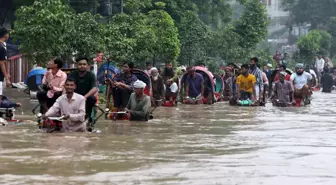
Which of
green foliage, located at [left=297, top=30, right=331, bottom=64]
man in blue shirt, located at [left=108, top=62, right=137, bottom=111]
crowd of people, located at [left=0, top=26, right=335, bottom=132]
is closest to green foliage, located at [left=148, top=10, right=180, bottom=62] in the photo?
crowd of people, located at [left=0, top=26, right=335, bottom=132]

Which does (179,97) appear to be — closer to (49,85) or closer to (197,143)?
(49,85)

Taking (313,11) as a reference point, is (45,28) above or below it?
below

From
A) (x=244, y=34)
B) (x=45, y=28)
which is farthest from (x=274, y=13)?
(x=45, y=28)

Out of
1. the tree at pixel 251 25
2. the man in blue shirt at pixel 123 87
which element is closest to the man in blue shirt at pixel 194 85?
the man in blue shirt at pixel 123 87

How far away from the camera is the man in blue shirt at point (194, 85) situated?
2680 centimetres

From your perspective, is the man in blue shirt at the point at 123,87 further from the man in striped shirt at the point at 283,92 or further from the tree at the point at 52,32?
the man in striped shirt at the point at 283,92

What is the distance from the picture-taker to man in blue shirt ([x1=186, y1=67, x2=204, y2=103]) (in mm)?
26797

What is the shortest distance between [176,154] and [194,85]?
1482 centimetres

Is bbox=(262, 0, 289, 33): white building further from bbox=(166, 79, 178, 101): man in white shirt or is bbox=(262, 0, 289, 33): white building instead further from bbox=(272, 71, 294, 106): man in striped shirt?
bbox=(272, 71, 294, 106): man in striped shirt

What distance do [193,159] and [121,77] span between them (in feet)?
26.4

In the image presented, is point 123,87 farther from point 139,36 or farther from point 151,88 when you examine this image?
point 139,36

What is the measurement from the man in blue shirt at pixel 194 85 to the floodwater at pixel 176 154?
8.00 metres

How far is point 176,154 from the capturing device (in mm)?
12148

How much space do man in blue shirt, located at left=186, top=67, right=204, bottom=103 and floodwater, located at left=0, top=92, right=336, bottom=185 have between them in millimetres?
7996
